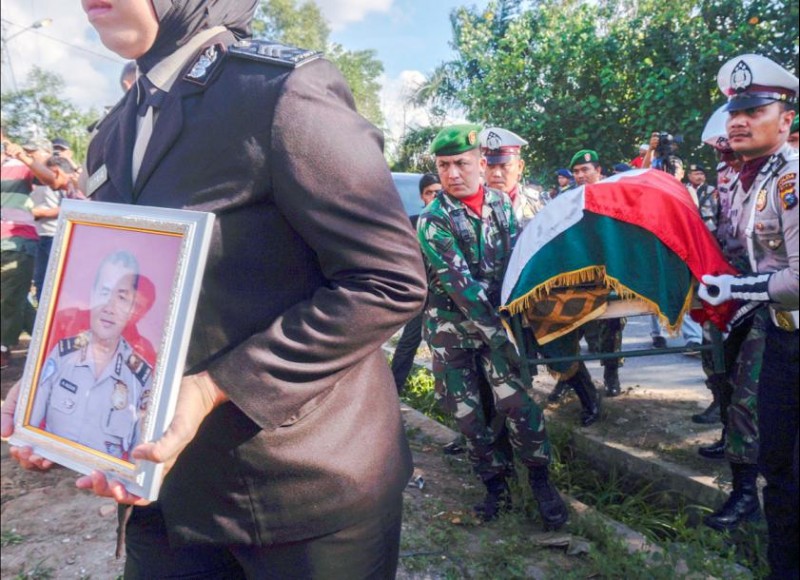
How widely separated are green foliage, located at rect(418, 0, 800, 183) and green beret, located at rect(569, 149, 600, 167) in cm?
5

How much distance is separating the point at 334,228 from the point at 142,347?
0.34 m

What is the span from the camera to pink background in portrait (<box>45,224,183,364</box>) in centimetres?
95

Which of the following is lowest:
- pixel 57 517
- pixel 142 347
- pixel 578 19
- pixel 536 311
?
pixel 57 517

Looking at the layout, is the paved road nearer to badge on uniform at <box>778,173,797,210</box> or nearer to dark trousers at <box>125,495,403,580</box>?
badge on uniform at <box>778,173,797,210</box>

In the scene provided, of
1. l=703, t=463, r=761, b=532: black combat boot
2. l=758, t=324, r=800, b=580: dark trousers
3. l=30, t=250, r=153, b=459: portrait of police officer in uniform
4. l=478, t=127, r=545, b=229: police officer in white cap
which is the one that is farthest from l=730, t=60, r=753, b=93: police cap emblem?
l=30, t=250, r=153, b=459: portrait of police officer in uniform

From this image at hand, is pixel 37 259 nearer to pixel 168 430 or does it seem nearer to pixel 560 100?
pixel 560 100

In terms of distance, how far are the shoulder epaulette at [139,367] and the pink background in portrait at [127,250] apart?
0.02 meters

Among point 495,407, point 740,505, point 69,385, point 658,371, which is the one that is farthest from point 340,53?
point 658,371

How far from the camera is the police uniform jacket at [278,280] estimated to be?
1.03 m

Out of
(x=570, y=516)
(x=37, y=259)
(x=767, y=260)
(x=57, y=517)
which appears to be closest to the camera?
(x=767, y=260)

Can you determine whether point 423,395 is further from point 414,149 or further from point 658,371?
point 414,149

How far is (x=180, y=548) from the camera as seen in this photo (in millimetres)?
1257

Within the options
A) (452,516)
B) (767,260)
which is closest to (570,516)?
(452,516)

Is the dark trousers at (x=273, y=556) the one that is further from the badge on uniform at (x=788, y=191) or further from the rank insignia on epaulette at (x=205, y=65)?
the badge on uniform at (x=788, y=191)
